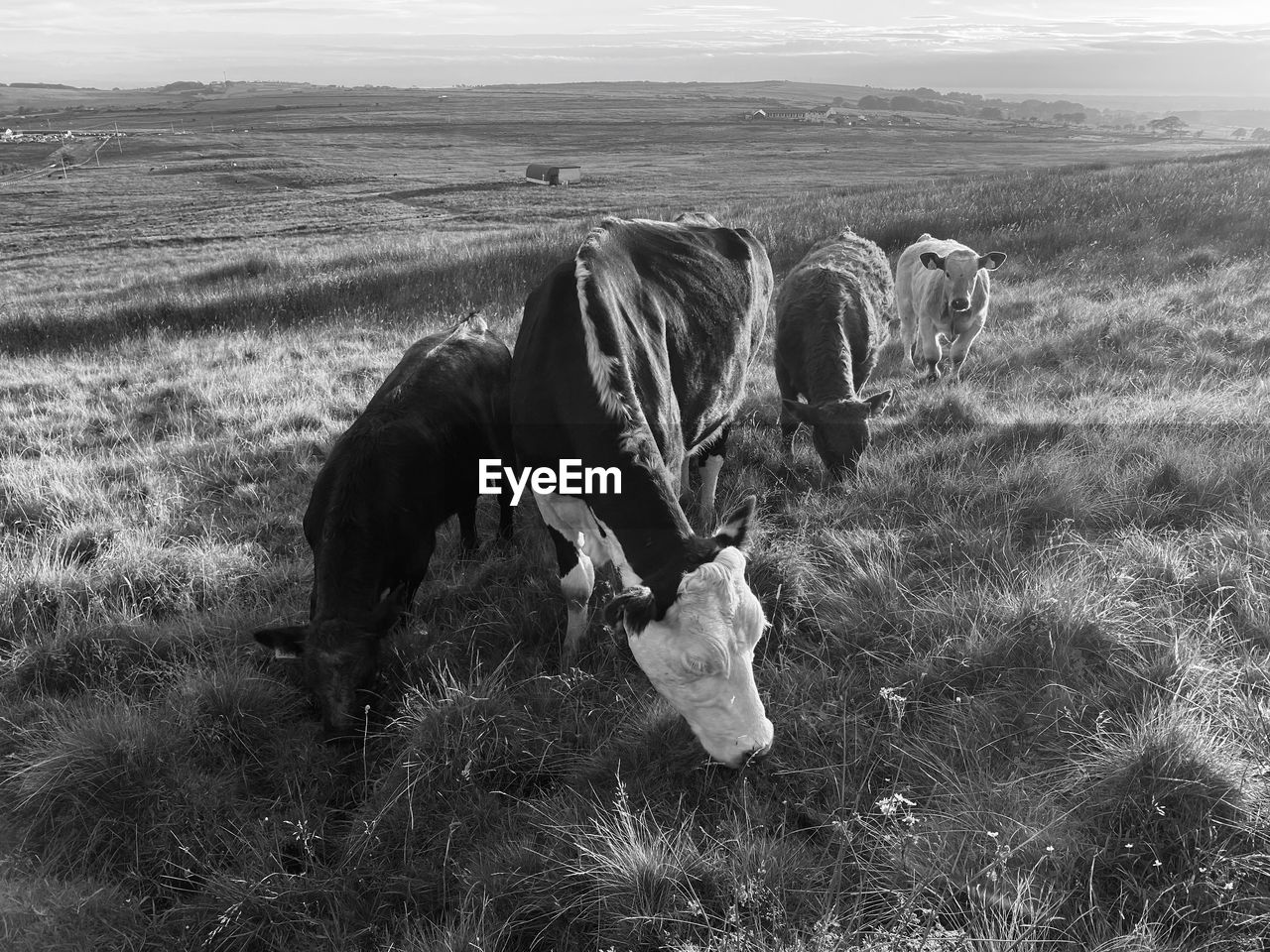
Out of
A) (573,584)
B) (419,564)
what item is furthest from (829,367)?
(419,564)

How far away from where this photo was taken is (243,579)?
5.18 metres

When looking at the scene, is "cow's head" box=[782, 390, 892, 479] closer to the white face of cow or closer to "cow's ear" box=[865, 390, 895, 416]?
"cow's ear" box=[865, 390, 895, 416]

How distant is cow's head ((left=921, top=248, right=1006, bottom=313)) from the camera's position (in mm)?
9203

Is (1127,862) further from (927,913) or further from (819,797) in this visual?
(819,797)

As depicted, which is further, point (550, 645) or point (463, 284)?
point (463, 284)

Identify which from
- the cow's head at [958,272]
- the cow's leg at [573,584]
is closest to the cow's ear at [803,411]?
the cow's leg at [573,584]

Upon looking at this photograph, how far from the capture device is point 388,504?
457cm

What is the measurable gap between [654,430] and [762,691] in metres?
1.55

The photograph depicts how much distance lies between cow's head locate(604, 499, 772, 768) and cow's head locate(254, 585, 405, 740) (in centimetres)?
156

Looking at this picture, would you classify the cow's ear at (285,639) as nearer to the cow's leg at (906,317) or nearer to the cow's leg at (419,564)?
the cow's leg at (419,564)

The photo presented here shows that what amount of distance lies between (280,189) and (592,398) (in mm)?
53635

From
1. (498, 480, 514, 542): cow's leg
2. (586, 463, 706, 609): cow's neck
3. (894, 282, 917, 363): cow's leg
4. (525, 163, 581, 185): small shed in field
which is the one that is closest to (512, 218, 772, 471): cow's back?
(586, 463, 706, 609): cow's neck

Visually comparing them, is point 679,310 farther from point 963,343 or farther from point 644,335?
point 963,343

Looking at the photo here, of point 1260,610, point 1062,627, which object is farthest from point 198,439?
point 1260,610
